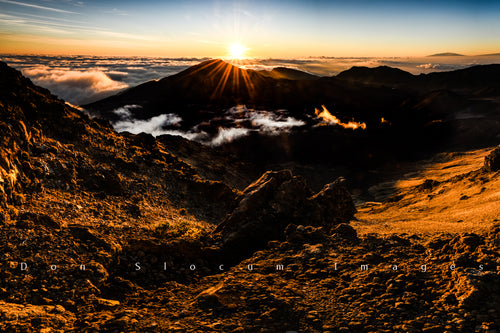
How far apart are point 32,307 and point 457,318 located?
7.28 m

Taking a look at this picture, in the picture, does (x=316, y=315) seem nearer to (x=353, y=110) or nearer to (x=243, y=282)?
(x=243, y=282)

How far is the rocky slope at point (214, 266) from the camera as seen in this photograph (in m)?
5.45

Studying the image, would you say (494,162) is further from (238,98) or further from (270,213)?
(238,98)

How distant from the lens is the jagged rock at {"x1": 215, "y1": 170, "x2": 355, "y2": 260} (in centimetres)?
1009

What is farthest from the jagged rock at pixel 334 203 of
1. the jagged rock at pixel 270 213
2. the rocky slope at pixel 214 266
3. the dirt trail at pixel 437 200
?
the dirt trail at pixel 437 200

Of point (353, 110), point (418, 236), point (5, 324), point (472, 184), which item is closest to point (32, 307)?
point (5, 324)

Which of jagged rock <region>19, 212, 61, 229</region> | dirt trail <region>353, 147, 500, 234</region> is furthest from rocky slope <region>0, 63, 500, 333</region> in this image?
dirt trail <region>353, 147, 500, 234</region>

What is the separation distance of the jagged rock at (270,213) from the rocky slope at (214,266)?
0.18 ft

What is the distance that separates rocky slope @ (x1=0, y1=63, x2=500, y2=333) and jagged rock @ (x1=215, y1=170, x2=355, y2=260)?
5 centimetres

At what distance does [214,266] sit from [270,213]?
11.7 ft

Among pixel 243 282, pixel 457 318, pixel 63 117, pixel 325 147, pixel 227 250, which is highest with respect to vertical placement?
pixel 63 117

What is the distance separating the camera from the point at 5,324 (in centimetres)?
502

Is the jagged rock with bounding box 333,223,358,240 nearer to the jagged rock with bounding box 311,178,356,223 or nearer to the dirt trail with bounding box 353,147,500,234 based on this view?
the dirt trail with bounding box 353,147,500,234

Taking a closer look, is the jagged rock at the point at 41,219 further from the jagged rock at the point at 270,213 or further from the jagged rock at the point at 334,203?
the jagged rock at the point at 334,203
